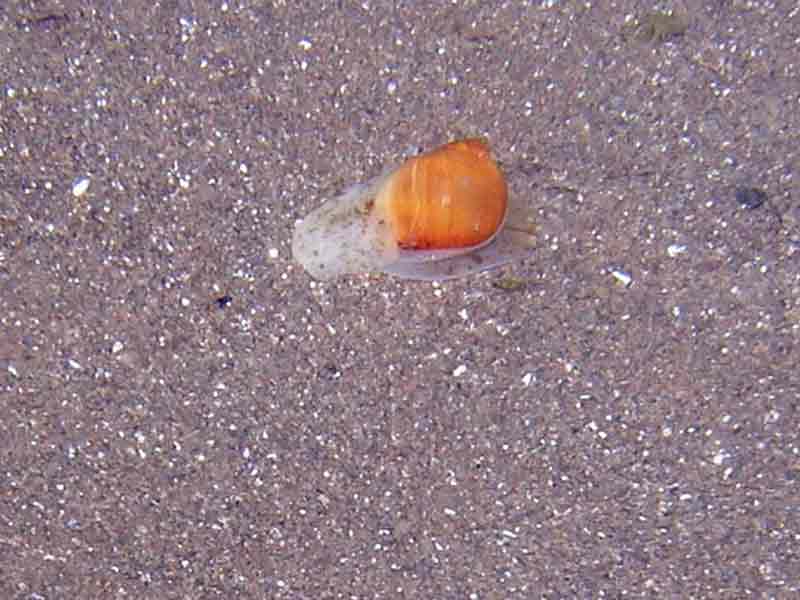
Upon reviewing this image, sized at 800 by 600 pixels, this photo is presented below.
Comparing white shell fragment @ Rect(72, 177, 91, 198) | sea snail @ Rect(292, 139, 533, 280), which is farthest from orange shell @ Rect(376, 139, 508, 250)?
white shell fragment @ Rect(72, 177, 91, 198)

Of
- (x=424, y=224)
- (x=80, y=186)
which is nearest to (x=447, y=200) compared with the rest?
(x=424, y=224)

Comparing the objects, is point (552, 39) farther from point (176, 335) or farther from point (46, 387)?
point (46, 387)

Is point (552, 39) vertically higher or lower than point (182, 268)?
higher

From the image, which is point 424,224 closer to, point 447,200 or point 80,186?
point 447,200

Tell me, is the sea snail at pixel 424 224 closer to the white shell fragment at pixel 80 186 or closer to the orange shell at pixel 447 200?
the orange shell at pixel 447 200

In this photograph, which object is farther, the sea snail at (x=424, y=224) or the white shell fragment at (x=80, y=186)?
the white shell fragment at (x=80, y=186)

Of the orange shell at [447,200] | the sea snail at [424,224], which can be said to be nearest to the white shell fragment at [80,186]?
the sea snail at [424,224]

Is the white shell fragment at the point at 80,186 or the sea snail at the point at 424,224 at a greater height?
the white shell fragment at the point at 80,186

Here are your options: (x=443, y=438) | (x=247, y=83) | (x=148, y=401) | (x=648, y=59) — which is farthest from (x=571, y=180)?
(x=148, y=401)
